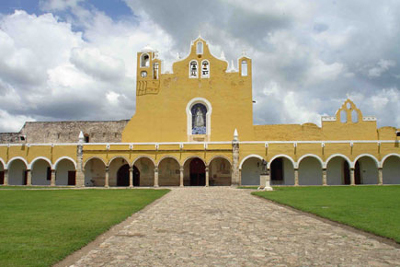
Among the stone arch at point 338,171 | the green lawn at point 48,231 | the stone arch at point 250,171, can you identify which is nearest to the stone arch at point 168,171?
the stone arch at point 250,171

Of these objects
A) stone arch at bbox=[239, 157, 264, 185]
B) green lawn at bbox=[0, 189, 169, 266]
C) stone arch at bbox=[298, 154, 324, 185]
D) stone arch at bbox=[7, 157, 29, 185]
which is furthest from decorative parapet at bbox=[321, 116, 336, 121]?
stone arch at bbox=[7, 157, 29, 185]

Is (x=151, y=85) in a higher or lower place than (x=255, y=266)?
higher

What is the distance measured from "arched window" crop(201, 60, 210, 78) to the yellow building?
0.09 m

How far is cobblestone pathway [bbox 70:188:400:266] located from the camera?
5020mm

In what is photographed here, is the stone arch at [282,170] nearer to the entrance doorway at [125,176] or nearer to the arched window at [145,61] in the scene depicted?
the entrance doorway at [125,176]

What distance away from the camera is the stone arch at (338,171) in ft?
89.3

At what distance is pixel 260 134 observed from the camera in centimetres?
2817

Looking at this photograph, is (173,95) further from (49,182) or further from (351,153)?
(351,153)

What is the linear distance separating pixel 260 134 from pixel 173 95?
313 inches

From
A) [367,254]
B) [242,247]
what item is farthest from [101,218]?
[367,254]

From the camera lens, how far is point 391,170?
2691 centimetres

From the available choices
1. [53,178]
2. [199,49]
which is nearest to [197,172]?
[199,49]

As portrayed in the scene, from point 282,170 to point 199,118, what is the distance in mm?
7921

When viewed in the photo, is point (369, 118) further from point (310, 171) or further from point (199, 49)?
point (199, 49)
